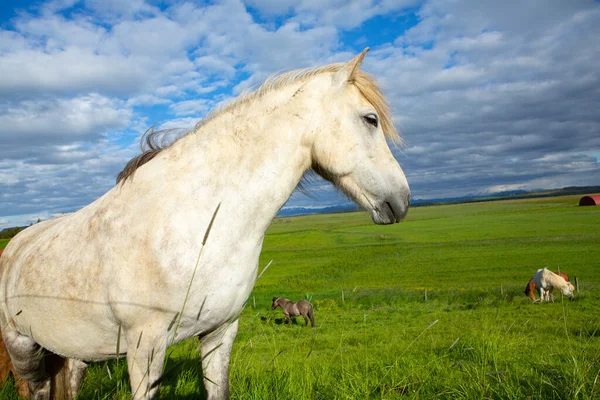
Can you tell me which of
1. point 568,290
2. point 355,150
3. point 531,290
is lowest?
point 531,290

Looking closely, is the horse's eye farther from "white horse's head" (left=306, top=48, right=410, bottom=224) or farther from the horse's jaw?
the horse's jaw

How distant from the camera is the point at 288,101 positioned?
2727mm

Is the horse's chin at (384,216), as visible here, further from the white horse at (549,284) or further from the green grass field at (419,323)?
the white horse at (549,284)

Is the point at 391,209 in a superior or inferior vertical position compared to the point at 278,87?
inferior

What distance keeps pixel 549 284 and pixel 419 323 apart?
1024 centimetres

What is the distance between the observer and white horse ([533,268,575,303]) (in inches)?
1018

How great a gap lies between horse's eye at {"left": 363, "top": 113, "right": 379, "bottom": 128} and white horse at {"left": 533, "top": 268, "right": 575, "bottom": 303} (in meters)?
28.7

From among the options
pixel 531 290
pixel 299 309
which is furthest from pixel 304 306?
pixel 531 290

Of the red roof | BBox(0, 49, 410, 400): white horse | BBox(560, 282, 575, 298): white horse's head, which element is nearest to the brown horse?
BBox(560, 282, 575, 298): white horse's head

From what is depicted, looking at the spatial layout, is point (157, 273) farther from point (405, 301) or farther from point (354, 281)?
point (354, 281)

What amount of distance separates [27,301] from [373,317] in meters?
25.4

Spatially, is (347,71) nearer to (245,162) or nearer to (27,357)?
(245,162)

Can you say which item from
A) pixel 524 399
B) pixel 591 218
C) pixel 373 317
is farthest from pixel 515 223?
pixel 524 399

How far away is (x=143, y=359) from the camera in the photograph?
2.29 meters
